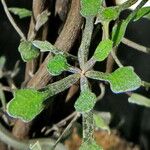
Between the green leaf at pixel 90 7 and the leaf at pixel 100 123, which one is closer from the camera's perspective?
the green leaf at pixel 90 7

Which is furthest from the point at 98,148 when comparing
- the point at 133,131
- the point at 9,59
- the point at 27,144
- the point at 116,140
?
the point at 116,140

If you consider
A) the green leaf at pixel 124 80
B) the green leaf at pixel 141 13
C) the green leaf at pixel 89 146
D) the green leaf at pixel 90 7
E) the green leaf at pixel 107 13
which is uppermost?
the green leaf at pixel 90 7

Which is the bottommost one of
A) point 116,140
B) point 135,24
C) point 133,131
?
point 116,140

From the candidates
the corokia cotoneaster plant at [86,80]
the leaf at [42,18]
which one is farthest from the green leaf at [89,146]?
the leaf at [42,18]

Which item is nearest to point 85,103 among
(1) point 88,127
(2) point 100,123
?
(1) point 88,127

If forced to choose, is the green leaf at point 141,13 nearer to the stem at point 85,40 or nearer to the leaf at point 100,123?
the stem at point 85,40

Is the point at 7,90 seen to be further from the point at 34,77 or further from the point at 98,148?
Answer: the point at 98,148
